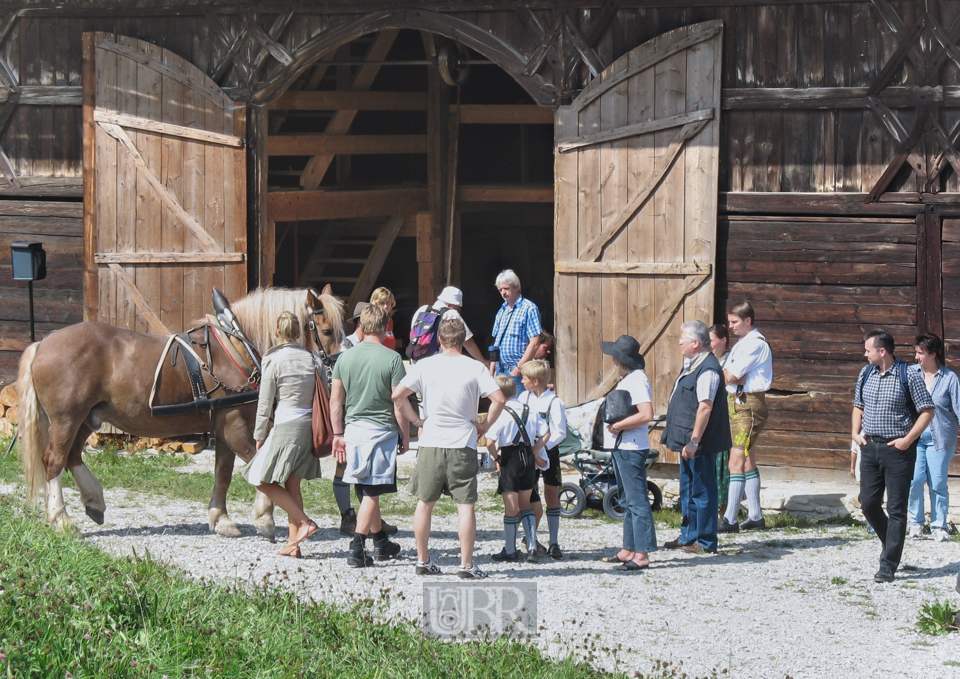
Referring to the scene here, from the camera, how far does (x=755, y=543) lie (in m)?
7.81

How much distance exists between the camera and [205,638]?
486 cm

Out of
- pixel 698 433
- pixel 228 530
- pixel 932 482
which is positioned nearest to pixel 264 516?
pixel 228 530

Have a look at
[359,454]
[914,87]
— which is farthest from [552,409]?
[914,87]

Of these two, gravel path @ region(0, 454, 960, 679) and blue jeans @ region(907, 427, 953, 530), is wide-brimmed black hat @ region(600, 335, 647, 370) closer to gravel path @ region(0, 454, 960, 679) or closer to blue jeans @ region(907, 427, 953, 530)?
gravel path @ region(0, 454, 960, 679)

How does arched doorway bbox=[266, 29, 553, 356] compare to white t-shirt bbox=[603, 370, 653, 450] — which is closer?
white t-shirt bbox=[603, 370, 653, 450]

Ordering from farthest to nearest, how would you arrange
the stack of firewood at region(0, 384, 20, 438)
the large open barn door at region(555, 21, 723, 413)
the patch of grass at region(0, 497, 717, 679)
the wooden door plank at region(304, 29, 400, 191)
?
the wooden door plank at region(304, 29, 400, 191), the stack of firewood at region(0, 384, 20, 438), the large open barn door at region(555, 21, 723, 413), the patch of grass at region(0, 497, 717, 679)

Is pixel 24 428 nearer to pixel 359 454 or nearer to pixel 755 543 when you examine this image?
pixel 359 454

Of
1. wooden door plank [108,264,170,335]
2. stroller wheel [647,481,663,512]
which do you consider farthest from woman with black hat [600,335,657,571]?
wooden door plank [108,264,170,335]

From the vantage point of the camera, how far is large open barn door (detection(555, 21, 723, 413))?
29.8 ft

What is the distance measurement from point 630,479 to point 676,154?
3353 mm

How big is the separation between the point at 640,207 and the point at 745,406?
199cm

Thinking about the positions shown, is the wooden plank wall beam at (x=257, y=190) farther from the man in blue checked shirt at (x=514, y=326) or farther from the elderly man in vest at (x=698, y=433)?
the elderly man in vest at (x=698, y=433)

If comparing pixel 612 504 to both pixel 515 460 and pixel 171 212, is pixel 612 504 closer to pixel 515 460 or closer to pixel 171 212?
pixel 515 460

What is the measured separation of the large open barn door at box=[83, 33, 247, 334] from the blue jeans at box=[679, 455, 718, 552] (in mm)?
4663
